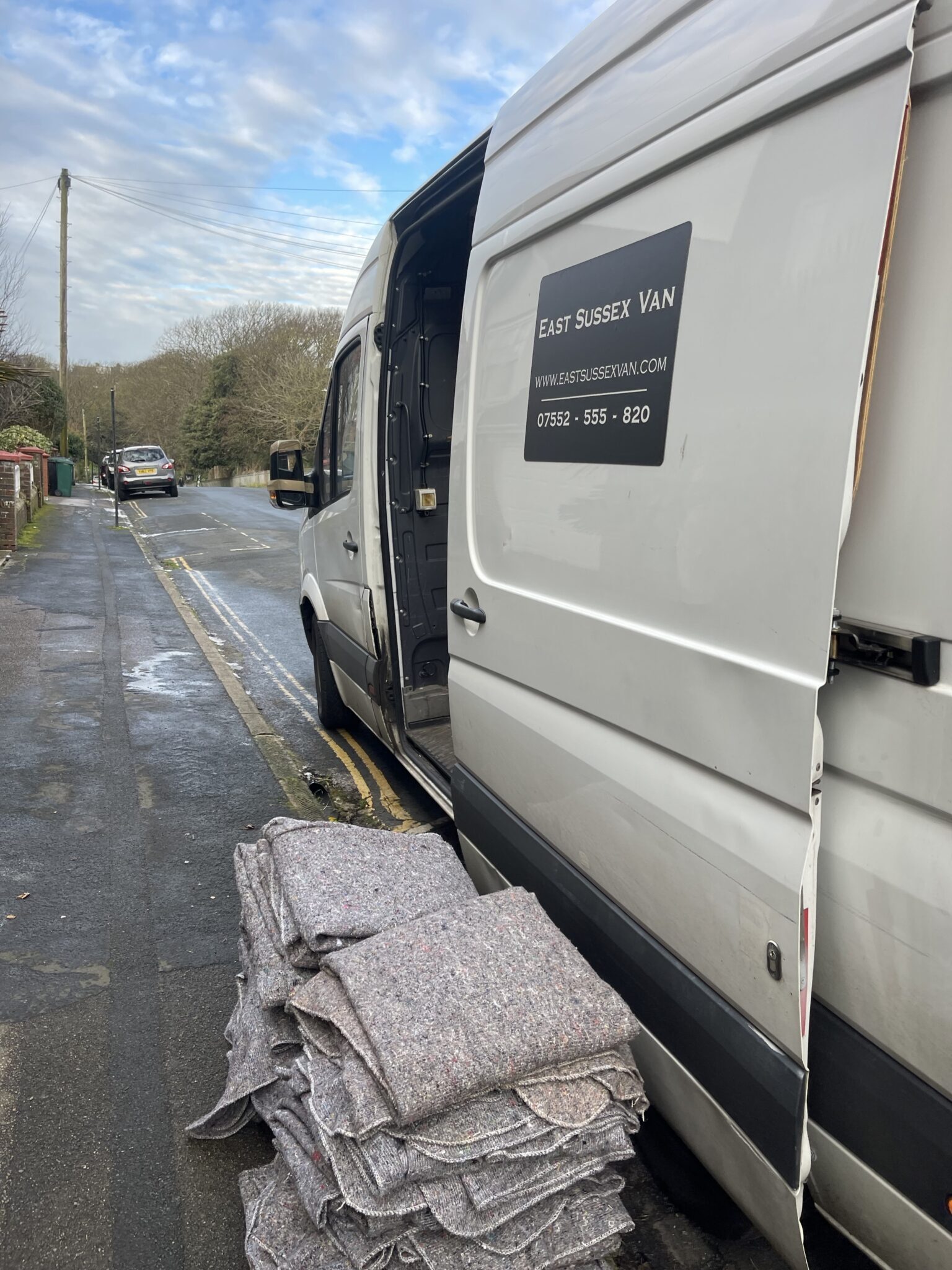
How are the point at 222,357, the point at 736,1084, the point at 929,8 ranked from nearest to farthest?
the point at 929,8, the point at 736,1084, the point at 222,357

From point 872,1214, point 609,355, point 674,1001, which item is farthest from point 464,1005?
point 609,355

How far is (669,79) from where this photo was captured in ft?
6.79

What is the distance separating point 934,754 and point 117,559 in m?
15.9

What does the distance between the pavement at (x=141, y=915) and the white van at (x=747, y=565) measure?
2.60 feet

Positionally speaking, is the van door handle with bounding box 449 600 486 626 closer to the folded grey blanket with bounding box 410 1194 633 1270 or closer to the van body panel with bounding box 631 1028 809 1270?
the van body panel with bounding box 631 1028 809 1270

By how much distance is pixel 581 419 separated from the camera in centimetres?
241

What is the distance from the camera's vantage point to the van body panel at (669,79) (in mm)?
1612

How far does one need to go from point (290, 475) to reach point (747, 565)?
463 cm

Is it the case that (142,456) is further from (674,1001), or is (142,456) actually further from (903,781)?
(903,781)

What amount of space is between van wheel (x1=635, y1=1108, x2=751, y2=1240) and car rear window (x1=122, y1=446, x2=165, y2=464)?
3055 cm

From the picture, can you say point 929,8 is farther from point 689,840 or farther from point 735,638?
point 689,840

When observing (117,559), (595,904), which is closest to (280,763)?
(595,904)

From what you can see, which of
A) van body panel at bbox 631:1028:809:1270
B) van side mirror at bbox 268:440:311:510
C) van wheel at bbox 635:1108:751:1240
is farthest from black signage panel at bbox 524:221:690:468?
van side mirror at bbox 268:440:311:510

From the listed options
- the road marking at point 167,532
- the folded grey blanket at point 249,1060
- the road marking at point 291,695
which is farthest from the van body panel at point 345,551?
the road marking at point 167,532
